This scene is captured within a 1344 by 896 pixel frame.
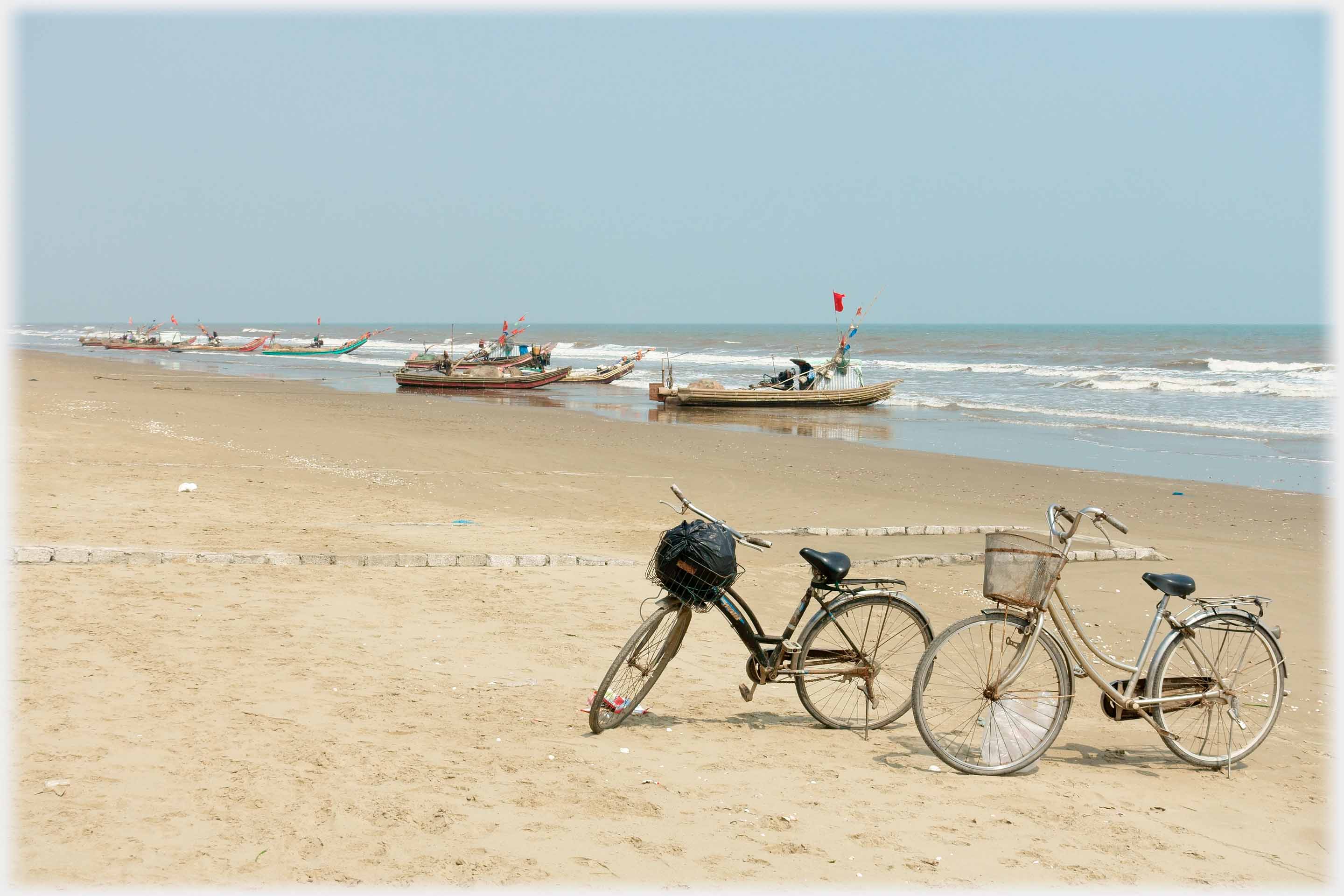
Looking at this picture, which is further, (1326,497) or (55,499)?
(1326,497)

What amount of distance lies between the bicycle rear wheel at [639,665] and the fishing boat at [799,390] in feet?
74.8

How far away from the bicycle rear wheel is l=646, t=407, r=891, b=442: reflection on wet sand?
52.8 feet

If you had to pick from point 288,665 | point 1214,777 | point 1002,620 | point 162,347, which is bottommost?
point 1214,777

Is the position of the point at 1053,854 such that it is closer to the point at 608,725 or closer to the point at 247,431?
the point at 608,725

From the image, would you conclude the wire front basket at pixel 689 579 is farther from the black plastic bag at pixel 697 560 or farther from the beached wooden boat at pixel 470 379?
the beached wooden boat at pixel 470 379

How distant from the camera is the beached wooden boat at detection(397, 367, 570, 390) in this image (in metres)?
33.6

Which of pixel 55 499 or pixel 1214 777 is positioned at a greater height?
pixel 55 499

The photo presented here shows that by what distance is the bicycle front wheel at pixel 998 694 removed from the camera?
13.9 ft

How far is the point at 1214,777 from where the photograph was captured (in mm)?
4379

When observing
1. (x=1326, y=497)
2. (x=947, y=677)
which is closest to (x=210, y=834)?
(x=947, y=677)

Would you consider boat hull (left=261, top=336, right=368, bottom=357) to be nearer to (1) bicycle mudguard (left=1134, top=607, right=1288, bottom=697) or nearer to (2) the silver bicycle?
(2) the silver bicycle

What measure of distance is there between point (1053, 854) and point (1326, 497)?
1201cm

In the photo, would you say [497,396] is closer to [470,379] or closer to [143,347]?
[470,379]

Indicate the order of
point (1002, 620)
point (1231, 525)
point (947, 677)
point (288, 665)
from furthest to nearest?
point (1231, 525) < point (288, 665) < point (947, 677) < point (1002, 620)
